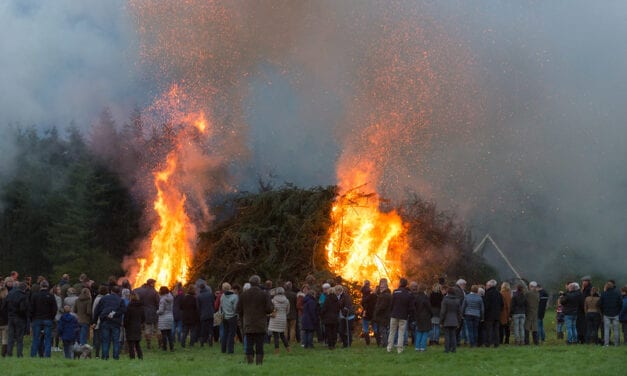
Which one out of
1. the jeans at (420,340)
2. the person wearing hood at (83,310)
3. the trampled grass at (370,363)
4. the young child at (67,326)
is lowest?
the trampled grass at (370,363)

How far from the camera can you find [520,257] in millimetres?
49938

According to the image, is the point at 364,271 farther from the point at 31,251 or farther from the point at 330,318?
the point at 31,251

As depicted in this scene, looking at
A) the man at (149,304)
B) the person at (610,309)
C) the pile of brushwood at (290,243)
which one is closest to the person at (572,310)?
the person at (610,309)

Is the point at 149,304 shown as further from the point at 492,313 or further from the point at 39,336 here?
the point at 492,313

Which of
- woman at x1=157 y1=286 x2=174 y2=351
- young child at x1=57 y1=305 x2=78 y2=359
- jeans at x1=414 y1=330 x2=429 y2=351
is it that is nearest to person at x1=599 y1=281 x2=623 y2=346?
jeans at x1=414 y1=330 x2=429 y2=351

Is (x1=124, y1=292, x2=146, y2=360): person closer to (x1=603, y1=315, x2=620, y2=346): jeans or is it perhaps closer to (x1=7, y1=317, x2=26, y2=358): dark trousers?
(x1=7, y1=317, x2=26, y2=358): dark trousers

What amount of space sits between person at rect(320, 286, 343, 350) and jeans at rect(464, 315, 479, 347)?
3.48 metres

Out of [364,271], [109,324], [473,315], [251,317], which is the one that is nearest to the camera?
[251,317]

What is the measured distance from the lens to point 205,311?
2377cm

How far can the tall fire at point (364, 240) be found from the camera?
1148 inches

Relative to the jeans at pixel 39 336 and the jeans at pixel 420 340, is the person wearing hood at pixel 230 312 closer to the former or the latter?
the jeans at pixel 39 336

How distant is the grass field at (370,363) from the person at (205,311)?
2.19 metres

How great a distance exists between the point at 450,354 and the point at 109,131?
42.2 metres

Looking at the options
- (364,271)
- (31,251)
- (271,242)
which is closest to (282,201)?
(271,242)
